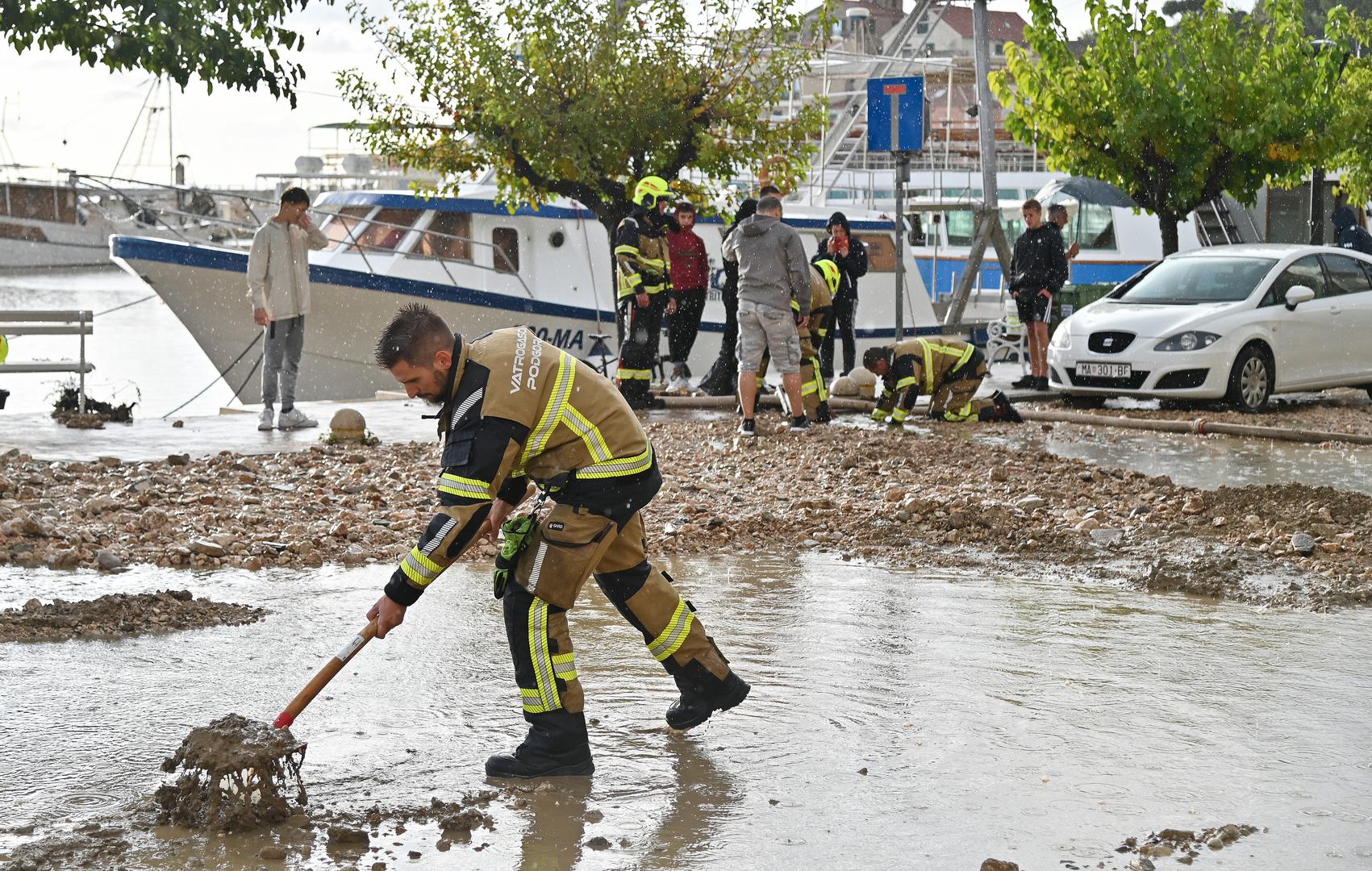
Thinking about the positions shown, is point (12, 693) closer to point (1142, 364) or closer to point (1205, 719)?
point (1205, 719)

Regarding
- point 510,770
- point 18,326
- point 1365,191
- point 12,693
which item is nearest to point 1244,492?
point 510,770

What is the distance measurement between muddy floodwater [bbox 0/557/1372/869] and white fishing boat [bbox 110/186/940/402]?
1202 centimetres

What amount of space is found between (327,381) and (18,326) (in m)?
5.95

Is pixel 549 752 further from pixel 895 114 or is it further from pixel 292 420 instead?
pixel 895 114

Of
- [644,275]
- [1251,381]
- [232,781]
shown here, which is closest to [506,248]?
[644,275]

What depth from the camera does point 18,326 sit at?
14375 millimetres

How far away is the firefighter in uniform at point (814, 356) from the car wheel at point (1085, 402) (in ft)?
9.56

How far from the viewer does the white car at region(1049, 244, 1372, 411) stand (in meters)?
14.9

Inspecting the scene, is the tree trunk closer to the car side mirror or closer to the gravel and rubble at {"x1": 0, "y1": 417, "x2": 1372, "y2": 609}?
the car side mirror

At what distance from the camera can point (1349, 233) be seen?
890 inches

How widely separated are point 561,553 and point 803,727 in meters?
1.13

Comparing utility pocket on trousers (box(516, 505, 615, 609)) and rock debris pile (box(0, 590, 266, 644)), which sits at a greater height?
utility pocket on trousers (box(516, 505, 615, 609))

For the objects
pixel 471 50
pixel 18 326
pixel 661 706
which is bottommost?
pixel 661 706

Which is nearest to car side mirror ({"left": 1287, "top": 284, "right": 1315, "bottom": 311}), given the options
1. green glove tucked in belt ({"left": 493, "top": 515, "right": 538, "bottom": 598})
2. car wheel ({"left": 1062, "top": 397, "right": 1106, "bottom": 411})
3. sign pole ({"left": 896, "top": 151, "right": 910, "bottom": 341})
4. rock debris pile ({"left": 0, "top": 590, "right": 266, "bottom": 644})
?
car wheel ({"left": 1062, "top": 397, "right": 1106, "bottom": 411})
